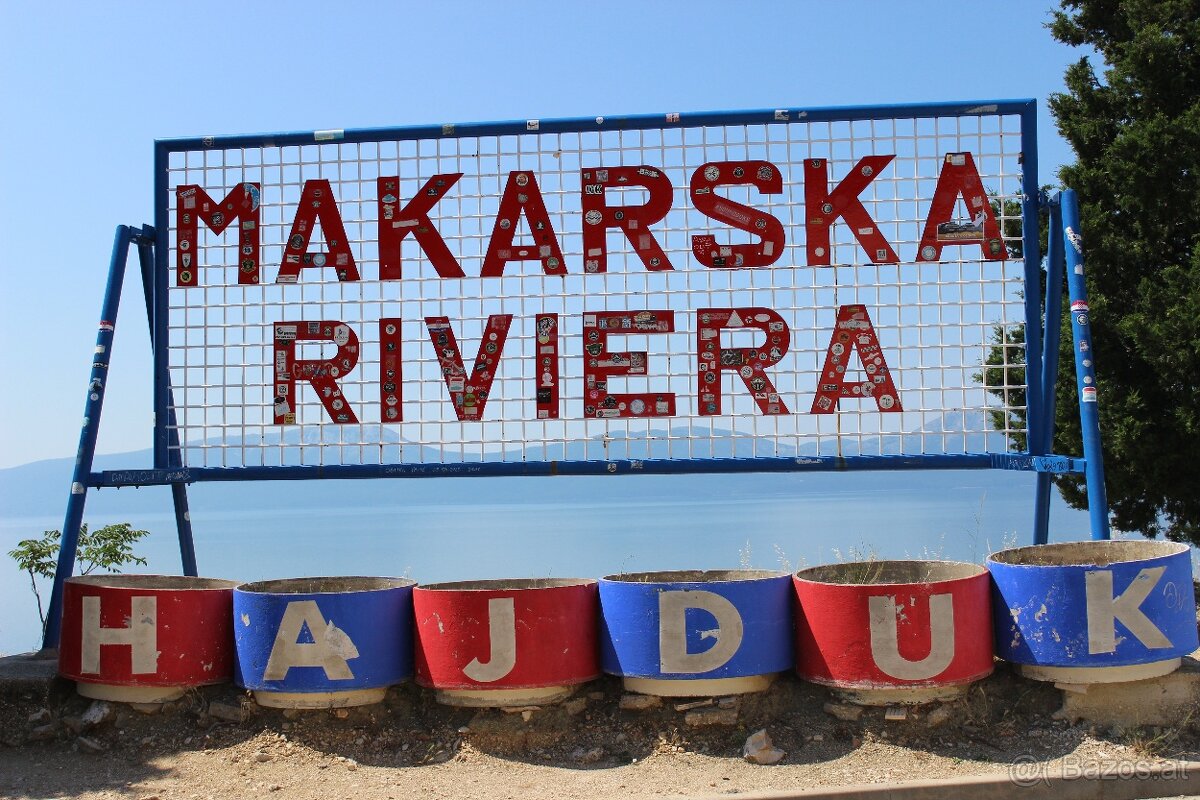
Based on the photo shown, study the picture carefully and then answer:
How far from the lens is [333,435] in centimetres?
809

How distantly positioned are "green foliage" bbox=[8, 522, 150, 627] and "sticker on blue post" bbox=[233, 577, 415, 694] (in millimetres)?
4412

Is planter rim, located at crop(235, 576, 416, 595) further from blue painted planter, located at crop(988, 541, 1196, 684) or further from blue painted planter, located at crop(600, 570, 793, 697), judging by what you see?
blue painted planter, located at crop(988, 541, 1196, 684)

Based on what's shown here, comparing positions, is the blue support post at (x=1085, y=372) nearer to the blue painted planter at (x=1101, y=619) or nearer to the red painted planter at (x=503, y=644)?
the blue painted planter at (x=1101, y=619)

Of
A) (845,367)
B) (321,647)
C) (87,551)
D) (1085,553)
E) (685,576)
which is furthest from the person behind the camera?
(87,551)

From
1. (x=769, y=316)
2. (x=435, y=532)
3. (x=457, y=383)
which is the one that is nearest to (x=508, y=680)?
(x=457, y=383)

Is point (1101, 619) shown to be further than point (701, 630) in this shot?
No

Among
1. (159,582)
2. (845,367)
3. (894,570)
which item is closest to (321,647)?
(159,582)

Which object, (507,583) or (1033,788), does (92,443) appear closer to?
(507,583)

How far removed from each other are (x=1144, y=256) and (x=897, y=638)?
8274 millimetres

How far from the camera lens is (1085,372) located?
275 inches

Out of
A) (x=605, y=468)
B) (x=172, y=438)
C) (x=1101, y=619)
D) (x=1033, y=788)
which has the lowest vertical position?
(x=1033, y=788)

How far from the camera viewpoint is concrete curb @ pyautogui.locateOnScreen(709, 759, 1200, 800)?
5375 millimetres

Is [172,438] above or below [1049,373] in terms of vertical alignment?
below

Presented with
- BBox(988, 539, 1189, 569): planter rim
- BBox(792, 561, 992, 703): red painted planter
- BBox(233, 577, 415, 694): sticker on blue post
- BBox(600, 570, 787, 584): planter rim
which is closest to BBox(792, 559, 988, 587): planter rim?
BBox(988, 539, 1189, 569): planter rim
